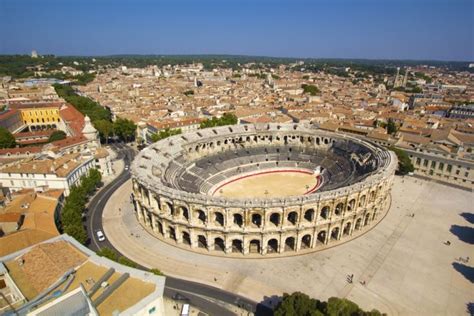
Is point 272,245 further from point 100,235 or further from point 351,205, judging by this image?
point 100,235

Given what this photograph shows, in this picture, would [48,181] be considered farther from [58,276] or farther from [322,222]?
[322,222]

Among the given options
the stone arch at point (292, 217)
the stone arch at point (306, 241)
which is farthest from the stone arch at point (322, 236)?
the stone arch at point (292, 217)

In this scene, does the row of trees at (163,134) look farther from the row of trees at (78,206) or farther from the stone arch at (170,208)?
the stone arch at (170,208)

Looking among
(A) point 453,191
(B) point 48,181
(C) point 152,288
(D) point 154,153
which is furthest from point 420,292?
(B) point 48,181

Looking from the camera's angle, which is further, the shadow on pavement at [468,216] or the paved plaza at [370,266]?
the shadow on pavement at [468,216]

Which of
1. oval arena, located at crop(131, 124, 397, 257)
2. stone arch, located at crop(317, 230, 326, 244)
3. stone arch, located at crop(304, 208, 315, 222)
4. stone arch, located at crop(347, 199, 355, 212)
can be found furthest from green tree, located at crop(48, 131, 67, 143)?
stone arch, located at crop(347, 199, 355, 212)

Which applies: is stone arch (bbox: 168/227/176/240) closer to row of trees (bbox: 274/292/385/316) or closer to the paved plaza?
the paved plaza
